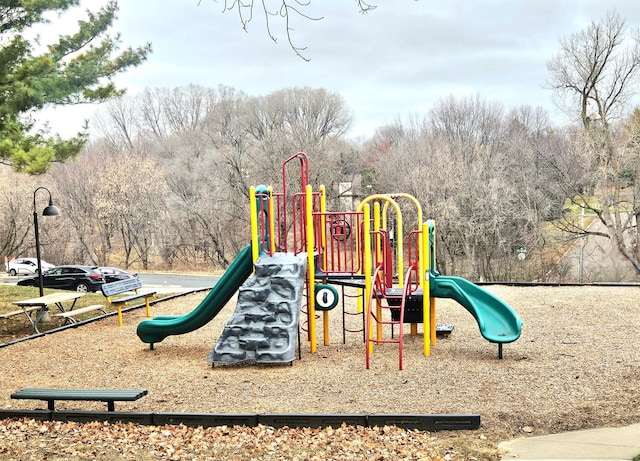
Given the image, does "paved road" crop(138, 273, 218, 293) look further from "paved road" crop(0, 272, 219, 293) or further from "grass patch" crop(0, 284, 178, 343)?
"grass patch" crop(0, 284, 178, 343)

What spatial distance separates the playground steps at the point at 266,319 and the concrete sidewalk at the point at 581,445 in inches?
132

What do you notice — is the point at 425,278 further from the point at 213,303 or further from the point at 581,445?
the point at 581,445

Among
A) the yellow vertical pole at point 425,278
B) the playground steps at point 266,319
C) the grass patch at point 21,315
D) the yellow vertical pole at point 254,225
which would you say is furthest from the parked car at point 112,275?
the yellow vertical pole at point 425,278

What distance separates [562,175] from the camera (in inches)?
1019

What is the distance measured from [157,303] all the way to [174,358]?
6.01 metres

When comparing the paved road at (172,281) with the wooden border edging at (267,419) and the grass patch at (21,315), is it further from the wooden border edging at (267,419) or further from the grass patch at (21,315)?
the wooden border edging at (267,419)

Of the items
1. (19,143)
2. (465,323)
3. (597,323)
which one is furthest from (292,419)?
(19,143)

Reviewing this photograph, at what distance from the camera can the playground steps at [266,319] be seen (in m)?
7.75

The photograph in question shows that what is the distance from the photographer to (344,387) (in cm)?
670

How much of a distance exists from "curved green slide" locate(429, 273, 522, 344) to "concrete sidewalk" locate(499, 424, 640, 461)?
2.25m

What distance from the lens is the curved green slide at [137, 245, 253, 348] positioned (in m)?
8.58

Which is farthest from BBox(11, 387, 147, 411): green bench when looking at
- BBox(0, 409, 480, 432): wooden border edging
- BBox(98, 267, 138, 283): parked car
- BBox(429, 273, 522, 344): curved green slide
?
BBox(98, 267, 138, 283): parked car

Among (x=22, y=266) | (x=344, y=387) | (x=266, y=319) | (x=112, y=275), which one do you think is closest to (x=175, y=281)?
(x=112, y=275)

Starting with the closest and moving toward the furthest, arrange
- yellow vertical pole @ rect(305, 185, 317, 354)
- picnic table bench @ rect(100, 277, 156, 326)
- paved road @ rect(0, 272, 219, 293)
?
yellow vertical pole @ rect(305, 185, 317, 354), picnic table bench @ rect(100, 277, 156, 326), paved road @ rect(0, 272, 219, 293)
